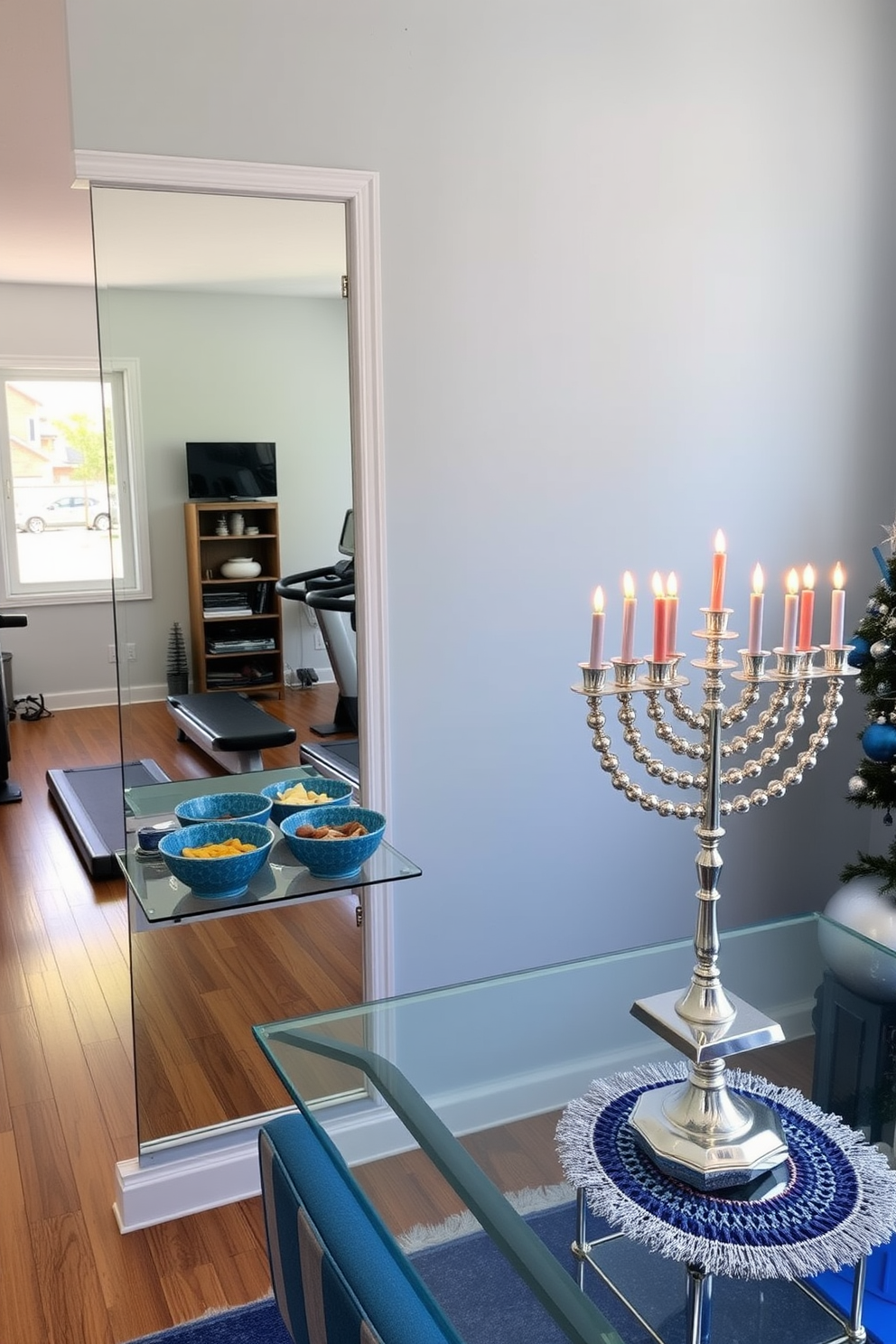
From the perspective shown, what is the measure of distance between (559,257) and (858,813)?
1.75 metres

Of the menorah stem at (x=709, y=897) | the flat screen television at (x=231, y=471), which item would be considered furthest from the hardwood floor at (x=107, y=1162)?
the flat screen television at (x=231, y=471)

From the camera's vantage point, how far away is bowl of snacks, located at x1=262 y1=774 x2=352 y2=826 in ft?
7.07

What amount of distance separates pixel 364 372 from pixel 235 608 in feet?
2.04

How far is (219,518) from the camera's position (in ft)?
8.47

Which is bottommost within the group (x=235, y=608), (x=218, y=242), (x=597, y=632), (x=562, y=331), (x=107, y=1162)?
(x=107, y=1162)

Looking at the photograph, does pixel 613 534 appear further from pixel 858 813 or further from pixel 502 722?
pixel 858 813

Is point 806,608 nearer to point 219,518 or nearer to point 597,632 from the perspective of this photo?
point 597,632

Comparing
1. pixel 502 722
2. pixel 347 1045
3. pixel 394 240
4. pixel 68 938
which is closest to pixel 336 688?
pixel 502 722

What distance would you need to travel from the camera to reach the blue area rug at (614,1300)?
1.05 m

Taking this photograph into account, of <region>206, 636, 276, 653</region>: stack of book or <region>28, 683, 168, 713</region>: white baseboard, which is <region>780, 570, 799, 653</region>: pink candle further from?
<region>28, 683, 168, 713</region>: white baseboard

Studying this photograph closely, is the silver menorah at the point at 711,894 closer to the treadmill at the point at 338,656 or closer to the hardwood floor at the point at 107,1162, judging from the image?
the hardwood floor at the point at 107,1162

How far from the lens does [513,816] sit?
2748 mm

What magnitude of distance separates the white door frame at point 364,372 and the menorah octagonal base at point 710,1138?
1290 mm

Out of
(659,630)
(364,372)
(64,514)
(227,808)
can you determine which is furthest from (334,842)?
(64,514)
